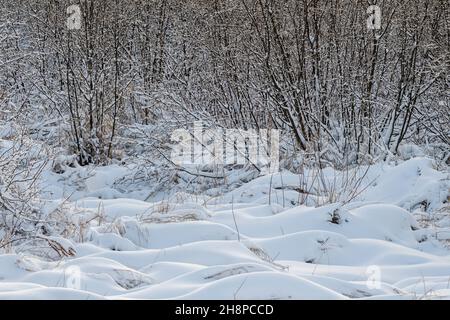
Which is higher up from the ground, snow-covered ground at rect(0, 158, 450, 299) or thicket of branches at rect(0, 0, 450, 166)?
thicket of branches at rect(0, 0, 450, 166)

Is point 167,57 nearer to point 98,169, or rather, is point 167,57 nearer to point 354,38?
point 98,169

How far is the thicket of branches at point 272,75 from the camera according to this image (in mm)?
7574

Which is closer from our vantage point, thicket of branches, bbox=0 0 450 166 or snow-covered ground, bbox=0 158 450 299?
snow-covered ground, bbox=0 158 450 299

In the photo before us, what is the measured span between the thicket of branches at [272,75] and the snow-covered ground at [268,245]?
1.30 meters

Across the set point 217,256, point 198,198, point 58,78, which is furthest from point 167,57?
point 217,256

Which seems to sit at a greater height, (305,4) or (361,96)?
(305,4)

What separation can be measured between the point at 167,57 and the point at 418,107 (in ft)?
14.5

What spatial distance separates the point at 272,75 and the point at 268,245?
359cm

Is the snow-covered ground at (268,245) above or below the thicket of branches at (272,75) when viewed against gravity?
below

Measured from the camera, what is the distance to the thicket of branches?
7.57m

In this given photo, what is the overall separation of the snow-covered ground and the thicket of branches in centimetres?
130

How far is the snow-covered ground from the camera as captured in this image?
3.11 m

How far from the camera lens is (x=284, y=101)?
7.62m

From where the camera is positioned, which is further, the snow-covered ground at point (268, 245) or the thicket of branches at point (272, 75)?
the thicket of branches at point (272, 75)
